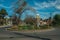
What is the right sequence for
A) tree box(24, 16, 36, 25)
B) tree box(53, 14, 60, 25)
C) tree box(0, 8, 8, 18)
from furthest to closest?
tree box(0, 8, 8, 18), tree box(53, 14, 60, 25), tree box(24, 16, 36, 25)

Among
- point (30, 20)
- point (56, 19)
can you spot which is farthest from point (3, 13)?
point (30, 20)

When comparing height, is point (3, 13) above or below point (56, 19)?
above

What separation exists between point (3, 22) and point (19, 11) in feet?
88.6

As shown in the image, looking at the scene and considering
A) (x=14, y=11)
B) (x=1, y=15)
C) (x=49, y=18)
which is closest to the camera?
(x=14, y=11)

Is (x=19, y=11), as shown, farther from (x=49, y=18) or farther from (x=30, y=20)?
(x=49, y=18)

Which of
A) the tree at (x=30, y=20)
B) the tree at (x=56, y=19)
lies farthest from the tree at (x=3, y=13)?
the tree at (x=30, y=20)

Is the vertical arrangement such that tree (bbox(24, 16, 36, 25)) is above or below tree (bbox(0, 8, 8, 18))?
below

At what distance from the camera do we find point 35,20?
1476 inches

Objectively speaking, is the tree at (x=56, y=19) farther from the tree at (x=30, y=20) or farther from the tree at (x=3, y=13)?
the tree at (x=3, y=13)

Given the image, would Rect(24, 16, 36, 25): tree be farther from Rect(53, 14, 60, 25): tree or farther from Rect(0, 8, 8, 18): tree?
Rect(0, 8, 8, 18): tree

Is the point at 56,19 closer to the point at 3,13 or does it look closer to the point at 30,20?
the point at 30,20

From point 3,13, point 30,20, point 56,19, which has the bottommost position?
point 30,20

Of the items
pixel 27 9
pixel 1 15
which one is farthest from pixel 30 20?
pixel 1 15

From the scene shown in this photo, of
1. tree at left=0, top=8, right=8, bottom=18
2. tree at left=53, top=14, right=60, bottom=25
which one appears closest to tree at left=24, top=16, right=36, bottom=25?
tree at left=53, top=14, right=60, bottom=25
